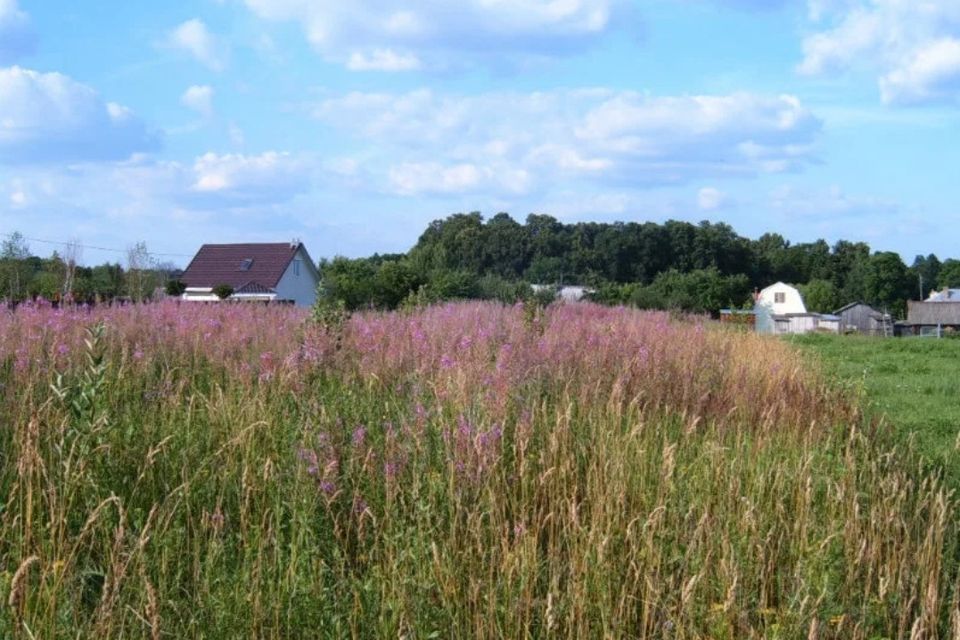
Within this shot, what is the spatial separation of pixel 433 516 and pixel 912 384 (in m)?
9.29

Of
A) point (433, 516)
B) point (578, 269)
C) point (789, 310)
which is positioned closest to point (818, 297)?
point (789, 310)

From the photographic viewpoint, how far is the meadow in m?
2.77

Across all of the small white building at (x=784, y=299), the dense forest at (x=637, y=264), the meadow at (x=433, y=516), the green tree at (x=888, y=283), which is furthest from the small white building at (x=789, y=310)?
the meadow at (x=433, y=516)

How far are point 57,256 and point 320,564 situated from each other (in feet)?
92.2

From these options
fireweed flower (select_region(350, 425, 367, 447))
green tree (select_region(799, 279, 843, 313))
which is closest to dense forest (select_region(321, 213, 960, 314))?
green tree (select_region(799, 279, 843, 313))

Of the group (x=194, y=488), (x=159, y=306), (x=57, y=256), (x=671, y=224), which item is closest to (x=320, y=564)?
(x=194, y=488)

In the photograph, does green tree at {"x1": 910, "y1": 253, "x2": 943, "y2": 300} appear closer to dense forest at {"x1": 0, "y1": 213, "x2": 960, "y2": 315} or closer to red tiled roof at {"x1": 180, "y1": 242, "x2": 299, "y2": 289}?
dense forest at {"x1": 0, "y1": 213, "x2": 960, "y2": 315}

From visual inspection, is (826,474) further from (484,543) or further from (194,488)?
(194,488)

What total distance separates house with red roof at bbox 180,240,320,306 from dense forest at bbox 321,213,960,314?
14.2 ft

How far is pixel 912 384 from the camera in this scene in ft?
36.0

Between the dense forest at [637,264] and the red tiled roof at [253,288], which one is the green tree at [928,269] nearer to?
the dense forest at [637,264]

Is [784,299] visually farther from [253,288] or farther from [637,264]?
[253,288]

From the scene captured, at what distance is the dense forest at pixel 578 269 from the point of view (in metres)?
25.7

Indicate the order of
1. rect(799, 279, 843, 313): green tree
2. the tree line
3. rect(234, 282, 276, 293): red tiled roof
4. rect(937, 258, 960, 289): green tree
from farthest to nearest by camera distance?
rect(937, 258, 960, 289): green tree < rect(799, 279, 843, 313): green tree < rect(234, 282, 276, 293): red tiled roof < the tree line
